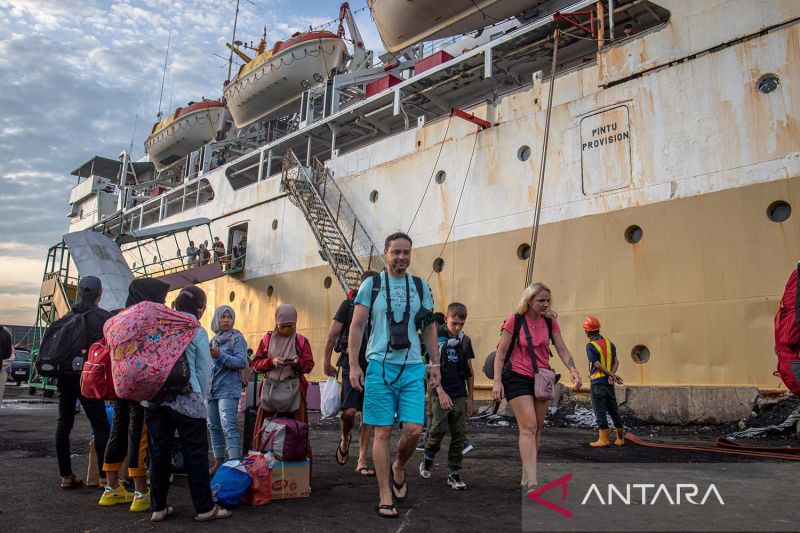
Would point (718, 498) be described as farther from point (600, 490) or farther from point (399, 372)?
point (399, 372)

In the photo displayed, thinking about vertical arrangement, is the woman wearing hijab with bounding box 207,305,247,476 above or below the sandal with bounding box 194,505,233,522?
above

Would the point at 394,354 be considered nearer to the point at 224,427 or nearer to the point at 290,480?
the point at 290,480

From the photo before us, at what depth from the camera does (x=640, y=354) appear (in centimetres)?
799

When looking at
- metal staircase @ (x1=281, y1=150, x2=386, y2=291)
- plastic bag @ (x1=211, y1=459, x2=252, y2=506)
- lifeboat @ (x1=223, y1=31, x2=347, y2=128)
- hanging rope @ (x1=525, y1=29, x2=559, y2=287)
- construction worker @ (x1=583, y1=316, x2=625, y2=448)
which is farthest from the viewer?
lifeboat @ (x1=223, y1=31, x2=347, y2=128)

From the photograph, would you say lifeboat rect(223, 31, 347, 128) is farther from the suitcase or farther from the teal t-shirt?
the teal t-shirt

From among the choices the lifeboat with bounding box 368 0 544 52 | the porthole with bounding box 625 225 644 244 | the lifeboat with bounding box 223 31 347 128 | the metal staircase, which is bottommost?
the porthole with bounding box 625 225 644 244

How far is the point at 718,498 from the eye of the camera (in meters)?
3.39

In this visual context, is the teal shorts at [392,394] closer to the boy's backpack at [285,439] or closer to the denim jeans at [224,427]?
the boy's backpack at [285,439]

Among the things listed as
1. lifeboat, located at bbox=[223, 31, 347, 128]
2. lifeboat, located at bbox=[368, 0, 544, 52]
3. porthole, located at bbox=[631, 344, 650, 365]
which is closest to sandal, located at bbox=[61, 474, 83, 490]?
porthole, located at bbox=[631, 344, 650, 365]

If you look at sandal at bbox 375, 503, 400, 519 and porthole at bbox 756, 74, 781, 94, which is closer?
sandal at bbox 375, 503, 400, 519

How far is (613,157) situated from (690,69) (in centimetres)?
160

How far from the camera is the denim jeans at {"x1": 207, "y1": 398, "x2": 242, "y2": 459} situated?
446 cm

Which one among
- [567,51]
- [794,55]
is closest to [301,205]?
[567,51]

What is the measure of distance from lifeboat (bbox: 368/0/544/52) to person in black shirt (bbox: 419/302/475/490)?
9660 millimetres
